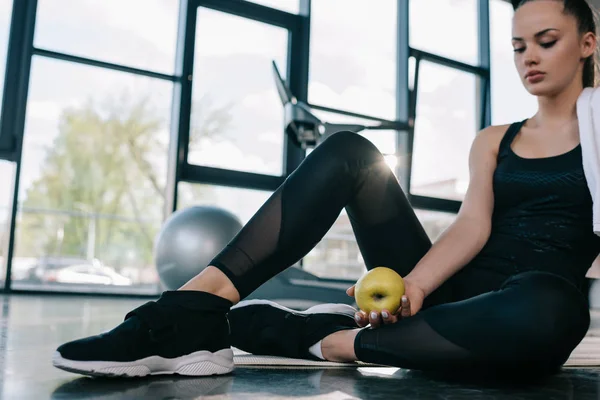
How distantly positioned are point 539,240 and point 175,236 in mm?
2024

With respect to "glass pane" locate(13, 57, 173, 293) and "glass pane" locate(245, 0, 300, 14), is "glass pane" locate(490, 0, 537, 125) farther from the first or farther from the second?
"glass pane" locate(13, 57, 173, 293)

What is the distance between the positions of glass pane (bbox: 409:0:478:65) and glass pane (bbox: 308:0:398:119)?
0.21 meters

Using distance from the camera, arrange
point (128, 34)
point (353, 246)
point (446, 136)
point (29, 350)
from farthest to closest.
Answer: point (446, 136) < point (353, 246) < point (128, 34) < point (29, 350)

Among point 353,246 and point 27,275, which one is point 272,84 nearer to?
point 353,246

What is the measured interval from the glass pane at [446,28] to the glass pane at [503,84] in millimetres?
188

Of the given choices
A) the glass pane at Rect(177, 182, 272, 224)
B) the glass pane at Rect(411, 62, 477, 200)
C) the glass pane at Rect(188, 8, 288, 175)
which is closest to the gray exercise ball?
the glass pane at Rect(177, 182, 272, 224)

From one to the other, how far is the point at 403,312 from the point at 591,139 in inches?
18.0

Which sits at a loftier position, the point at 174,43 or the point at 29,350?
the point at 174,43

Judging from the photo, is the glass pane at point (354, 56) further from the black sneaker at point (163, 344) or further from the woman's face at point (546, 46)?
the black sneaker at point (163, 344)

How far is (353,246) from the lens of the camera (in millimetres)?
4145

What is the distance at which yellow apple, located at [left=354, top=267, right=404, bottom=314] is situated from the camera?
3.09 feet

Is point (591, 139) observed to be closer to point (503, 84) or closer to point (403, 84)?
point (403, 84)

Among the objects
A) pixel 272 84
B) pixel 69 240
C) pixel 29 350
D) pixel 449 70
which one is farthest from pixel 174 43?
pixel 29 350

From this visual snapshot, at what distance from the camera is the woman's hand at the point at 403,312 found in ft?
3.12
